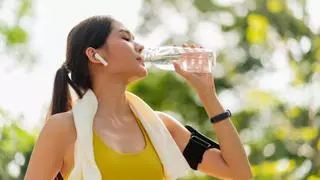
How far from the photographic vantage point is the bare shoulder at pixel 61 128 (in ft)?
8.26

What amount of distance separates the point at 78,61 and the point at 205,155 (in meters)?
0.42

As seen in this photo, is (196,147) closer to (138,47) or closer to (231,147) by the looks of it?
(231,147)

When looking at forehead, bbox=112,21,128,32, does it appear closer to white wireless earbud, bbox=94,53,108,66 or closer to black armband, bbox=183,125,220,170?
white wireless earbud, bbox=94,53,108,66

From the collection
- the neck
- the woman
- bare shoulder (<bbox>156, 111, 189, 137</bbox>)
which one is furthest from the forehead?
bare shoulder (<bbox>156, 111, 189, 137</bbox>)

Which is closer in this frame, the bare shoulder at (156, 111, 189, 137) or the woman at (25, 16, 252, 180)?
the woman at (25, 16, 252, 180)

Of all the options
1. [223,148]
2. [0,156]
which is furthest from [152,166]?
[0,156]

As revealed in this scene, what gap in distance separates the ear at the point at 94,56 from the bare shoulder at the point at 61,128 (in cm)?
17

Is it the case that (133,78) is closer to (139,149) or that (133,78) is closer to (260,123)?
(139,149)

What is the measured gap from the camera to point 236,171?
2668 millimetres

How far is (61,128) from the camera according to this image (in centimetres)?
253

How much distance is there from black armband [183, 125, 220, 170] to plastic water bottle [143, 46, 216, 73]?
0.18 metres

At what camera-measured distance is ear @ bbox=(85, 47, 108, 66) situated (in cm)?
263

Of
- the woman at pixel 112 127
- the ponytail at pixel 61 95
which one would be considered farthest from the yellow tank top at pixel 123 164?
the ponytail at pixel 61 95

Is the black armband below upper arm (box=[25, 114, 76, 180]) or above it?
below
